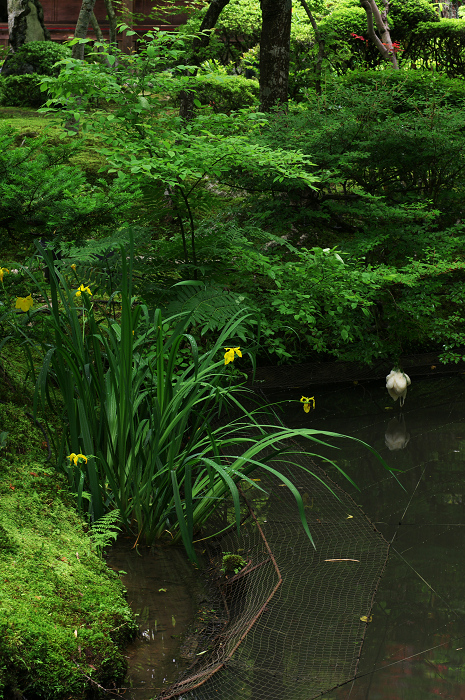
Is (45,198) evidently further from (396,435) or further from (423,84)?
(423,84)

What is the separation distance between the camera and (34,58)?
9109 millimetres

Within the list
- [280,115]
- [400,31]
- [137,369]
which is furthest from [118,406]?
[400,31]

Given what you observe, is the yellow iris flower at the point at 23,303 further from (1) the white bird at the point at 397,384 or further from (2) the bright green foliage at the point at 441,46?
(2) the bright green foliage at the point at 441,46

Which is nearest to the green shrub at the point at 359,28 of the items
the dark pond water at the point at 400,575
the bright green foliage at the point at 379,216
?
the bright green foliage at the point at 379,216

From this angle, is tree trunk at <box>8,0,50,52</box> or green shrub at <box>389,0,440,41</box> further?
tree trunk at <box>8,0,50,52</box>

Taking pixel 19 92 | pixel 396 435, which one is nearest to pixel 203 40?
pixel 396 435

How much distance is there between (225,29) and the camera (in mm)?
9414

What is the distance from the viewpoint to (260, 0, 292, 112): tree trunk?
523 cm

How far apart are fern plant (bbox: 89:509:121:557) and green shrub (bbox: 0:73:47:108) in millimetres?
8124

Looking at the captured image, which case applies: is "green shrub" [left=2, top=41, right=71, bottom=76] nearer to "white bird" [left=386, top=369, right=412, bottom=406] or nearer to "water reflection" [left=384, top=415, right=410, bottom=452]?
"white bird" [left=386, top=369, right=412, bottom=406]

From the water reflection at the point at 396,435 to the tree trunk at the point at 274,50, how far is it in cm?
291

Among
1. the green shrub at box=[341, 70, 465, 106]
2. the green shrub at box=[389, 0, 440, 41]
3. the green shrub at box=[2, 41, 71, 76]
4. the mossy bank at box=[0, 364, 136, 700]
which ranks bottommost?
the mossy bank at box=[0, 364, 136, 700]

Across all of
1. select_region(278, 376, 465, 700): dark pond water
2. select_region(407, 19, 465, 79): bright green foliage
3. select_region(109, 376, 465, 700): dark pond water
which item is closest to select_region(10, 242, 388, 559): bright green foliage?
select_region(109, 376, 465, 700): dark pond water

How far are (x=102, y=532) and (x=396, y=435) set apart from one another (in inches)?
81.5
